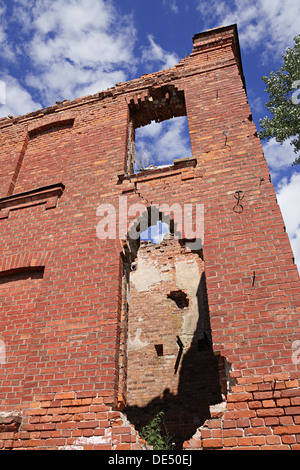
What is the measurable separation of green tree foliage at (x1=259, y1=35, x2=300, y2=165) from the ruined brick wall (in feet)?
12.0

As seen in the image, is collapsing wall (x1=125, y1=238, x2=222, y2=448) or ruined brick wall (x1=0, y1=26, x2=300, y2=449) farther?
collapsing wall (x1=125, y1=238, x2=222, y2=448)

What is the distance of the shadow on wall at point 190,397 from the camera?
7707mm

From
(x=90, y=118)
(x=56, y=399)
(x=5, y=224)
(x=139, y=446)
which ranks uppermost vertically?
(x=90, y=118)

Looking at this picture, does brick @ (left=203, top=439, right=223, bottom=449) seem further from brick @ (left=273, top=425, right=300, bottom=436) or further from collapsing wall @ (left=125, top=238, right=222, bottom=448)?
collapsing wall @ (left=125, top=238, right=222, bottom=448)

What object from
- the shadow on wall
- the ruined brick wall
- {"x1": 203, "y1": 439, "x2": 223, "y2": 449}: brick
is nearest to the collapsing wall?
the shadow on wall

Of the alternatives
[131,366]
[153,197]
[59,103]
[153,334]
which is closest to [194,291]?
[153,334]

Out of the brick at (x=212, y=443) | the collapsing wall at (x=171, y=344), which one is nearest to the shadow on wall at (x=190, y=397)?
the collapsing wall at (x=171, y=344)

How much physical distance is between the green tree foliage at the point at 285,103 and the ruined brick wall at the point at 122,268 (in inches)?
144

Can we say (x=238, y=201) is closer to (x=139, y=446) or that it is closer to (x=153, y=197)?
(x=153, y=197)

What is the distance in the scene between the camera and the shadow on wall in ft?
25.3

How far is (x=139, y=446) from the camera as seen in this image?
346cm

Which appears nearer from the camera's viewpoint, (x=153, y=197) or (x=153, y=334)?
(x=153, y=197)

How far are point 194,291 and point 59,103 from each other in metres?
6.24

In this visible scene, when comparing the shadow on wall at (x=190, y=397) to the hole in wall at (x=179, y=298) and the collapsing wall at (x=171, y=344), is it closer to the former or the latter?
the collapsing wall at (x=171, y=344)
